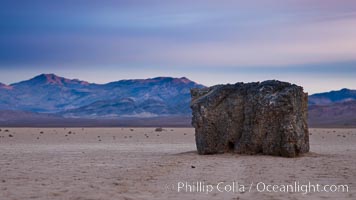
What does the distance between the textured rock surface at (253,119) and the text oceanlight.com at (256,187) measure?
7610 mm

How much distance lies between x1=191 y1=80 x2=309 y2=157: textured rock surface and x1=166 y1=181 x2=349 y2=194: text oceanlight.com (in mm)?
7610

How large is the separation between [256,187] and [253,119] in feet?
29.9

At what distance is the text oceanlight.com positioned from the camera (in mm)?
12922

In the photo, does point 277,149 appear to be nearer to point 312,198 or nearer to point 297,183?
point 297,183

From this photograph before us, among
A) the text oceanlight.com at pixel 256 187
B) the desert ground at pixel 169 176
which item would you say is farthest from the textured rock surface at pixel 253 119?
the text oceanlight.com at pixel 256 187

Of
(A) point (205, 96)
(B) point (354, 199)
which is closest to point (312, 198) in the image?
(B) point (354, 199)

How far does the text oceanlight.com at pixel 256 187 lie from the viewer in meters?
12.9

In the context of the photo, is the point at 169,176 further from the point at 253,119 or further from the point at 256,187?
the point at 253,119

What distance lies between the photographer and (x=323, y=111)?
138250 mm

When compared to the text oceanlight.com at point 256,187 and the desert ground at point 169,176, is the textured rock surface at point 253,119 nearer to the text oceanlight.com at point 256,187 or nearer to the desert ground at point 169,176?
the desert ground at point 169,176

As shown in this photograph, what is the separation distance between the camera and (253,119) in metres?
22.4

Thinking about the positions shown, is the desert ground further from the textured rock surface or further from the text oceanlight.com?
the textured rock surface

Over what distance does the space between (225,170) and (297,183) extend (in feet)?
11.2

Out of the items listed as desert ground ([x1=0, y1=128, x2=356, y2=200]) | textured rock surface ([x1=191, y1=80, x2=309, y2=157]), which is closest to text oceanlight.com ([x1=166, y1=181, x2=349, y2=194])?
desert ground ([x1=0, y1=128, x2=356, y2=200])
